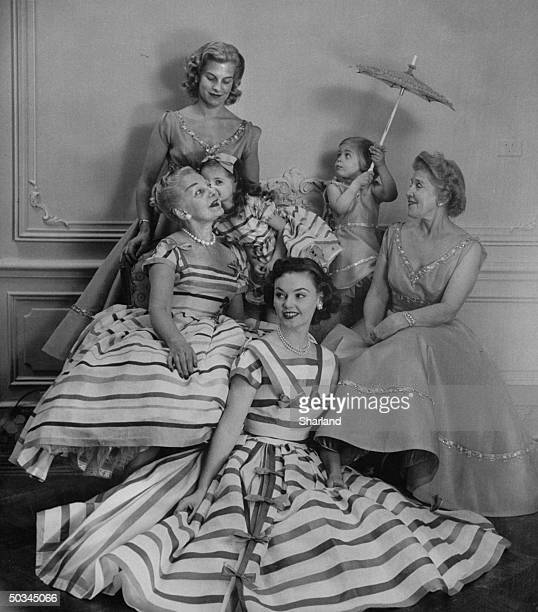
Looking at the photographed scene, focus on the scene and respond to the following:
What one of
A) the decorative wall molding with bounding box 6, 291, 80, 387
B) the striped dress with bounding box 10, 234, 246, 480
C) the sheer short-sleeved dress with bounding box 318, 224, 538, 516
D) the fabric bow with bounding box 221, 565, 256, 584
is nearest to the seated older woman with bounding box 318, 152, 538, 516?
the sheer short-sleeved dress with bounding box 318, 224, 538, 516

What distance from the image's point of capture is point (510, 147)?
6.25 feet

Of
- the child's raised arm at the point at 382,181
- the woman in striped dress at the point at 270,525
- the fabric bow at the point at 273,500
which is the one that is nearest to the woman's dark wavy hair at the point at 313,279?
the woman in striped dress at the point at 270,525

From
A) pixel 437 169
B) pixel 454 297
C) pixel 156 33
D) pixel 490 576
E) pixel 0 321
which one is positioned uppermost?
pixel 156 33

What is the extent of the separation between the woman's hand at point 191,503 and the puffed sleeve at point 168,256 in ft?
1.86

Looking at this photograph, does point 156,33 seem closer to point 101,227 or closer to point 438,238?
point 101,227

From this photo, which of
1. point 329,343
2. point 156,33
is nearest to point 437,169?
point 329,343

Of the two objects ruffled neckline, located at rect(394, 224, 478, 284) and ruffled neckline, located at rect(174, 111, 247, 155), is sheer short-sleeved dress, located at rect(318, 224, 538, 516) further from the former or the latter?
ruffled neckline, located at rect(174, 111, 247, 155)

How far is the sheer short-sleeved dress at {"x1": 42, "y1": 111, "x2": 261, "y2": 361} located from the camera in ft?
7.05

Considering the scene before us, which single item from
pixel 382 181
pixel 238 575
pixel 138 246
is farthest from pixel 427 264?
pixel 238 575

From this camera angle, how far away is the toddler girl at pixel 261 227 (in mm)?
2047

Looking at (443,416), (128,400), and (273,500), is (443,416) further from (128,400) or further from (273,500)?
(128,400)

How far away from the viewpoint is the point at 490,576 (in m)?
1.68

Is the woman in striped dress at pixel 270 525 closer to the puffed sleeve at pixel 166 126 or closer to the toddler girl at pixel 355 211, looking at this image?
the toddler girl at pixel 355 211

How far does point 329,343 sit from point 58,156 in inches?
34.6
